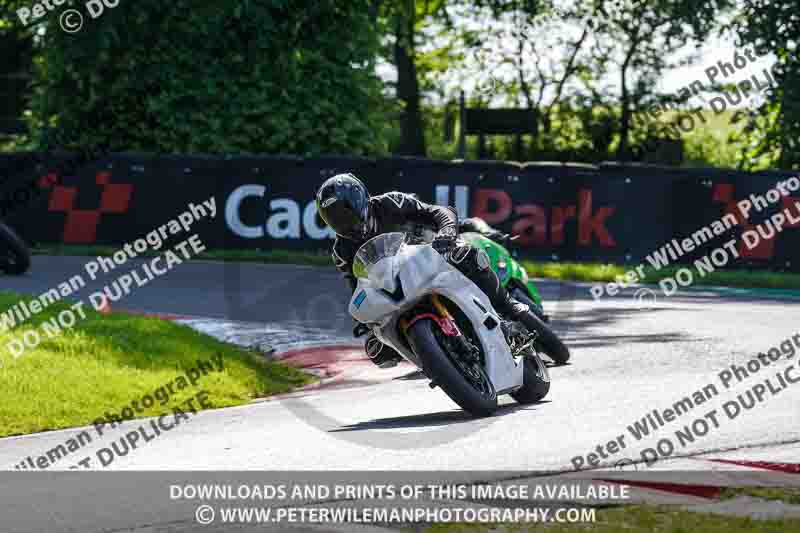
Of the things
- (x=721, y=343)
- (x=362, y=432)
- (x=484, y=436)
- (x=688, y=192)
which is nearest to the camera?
(x=484, y=436)

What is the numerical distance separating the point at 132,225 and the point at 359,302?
15.4 metres

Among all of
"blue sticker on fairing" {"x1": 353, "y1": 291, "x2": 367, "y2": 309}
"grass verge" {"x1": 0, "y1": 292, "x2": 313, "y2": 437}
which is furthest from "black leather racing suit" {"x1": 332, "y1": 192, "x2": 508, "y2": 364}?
"grass verge" {"x1": 0, "y1": 292, "x2": 313, "y2": 437}

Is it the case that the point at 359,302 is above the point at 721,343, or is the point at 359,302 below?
above

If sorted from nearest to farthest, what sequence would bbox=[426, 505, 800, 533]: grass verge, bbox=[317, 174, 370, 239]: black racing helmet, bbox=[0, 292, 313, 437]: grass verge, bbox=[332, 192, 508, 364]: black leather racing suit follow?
bbox=[426, 505, 800, 533]: grass verge
bbox=[317, 174, 370, 239]: black racing helmet
bbox=[332, 192, 508, 364]: black leather racing suit
bbox=[0, 292, 313, 437]: grass verge

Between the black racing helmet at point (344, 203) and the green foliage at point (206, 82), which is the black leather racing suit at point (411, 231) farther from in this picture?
the green foliage at point (206, 82)

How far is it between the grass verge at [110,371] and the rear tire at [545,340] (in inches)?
81.8

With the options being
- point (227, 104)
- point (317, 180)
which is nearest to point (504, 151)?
point (227, 104)

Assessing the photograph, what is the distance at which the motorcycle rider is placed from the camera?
8906 millimetres

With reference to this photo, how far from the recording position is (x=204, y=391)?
1135cm

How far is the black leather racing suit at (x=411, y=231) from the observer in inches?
366

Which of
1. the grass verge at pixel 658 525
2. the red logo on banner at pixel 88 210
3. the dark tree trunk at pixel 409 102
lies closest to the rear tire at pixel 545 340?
the grass verge at pixel 658 525

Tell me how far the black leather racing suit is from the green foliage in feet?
63.5

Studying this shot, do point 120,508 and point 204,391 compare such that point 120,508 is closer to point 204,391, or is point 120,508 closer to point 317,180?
point 204,391

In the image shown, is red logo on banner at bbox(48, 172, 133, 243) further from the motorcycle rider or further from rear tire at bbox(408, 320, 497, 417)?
rear tire at bbox(408, 320, 497, 417)
